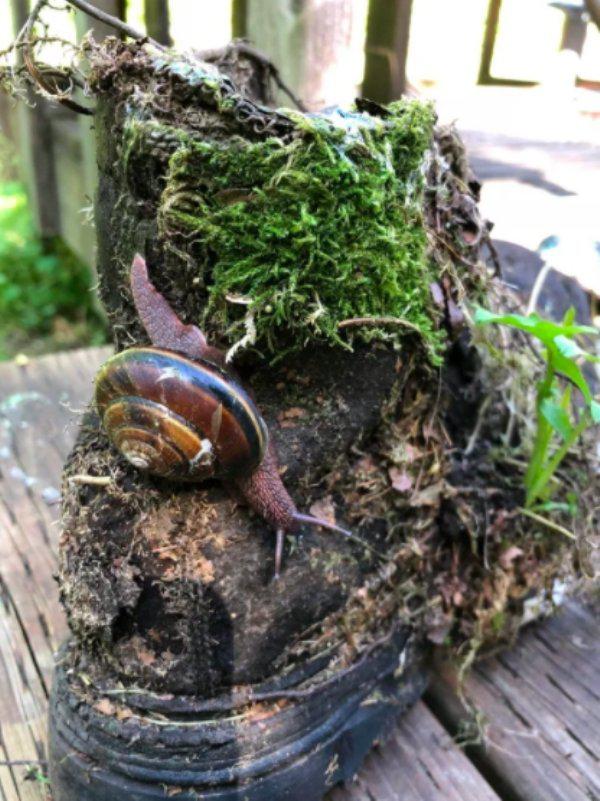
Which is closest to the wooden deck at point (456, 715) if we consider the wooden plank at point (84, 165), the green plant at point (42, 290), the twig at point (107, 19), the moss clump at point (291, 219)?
the moss clump at point (291, 219)

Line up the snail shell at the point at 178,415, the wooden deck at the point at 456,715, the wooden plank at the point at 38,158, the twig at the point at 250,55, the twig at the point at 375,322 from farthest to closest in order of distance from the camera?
the wooden plank at the point at 38,158
the twig at the point at 250,55
the wooden deck at the point at 456,715
the twig at the point at 375,322
the snail shell at the point at 178,415

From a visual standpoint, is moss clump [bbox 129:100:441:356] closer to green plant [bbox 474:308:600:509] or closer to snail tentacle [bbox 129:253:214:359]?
snail tentacle [bbox 129:253:214:359]

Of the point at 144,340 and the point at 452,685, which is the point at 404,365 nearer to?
the point at 144,340

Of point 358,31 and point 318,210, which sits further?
point 358,31

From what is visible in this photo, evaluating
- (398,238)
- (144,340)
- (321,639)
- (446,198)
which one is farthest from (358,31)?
(321,639)

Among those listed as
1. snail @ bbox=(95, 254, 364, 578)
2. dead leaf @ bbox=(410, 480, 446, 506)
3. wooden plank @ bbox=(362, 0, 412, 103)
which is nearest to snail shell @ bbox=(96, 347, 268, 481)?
snail @ bbox=(95, 254, 364, 578)

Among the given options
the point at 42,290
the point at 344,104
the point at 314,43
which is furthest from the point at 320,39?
the point at 42,290

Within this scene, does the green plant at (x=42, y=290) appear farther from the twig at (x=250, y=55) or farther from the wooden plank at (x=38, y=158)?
the twig at (x=250, y=55)
